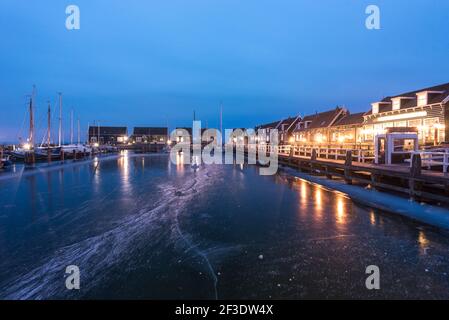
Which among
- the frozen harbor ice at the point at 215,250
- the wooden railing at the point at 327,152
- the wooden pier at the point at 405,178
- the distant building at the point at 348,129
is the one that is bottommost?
the frozen harbor ice at the point at 215,250

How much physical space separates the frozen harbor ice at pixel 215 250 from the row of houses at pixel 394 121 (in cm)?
1433

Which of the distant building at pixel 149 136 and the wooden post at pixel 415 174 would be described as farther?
the distant building at pixel 149 136

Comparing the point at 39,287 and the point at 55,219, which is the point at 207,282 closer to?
the point at 39,287

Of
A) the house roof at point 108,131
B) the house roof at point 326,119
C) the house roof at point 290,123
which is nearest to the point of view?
the house roof at point 326,119

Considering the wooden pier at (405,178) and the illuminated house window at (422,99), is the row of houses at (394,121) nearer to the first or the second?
the illuminated house window at (422,99)

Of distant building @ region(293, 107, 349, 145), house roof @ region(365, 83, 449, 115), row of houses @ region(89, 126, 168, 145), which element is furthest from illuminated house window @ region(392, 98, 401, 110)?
row of houses @ region(89, 126, 168, 145)

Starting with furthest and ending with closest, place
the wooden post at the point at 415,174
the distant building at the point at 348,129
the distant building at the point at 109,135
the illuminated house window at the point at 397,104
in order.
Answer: the distant building at the point at 109,135
the distant building at the point at 348,129
the illuminated house window at the point at 397,104
the wooden post at the point at 415,174

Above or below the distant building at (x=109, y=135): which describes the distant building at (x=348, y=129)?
below

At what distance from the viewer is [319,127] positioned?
5544cm

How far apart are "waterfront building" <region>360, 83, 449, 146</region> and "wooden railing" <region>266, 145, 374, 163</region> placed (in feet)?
19.0

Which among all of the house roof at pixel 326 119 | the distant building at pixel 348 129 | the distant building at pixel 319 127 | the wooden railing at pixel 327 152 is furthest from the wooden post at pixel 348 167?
the house roof at pixel 326 119

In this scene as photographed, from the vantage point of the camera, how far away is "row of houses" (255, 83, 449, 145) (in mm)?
28852

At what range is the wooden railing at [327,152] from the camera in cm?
1914

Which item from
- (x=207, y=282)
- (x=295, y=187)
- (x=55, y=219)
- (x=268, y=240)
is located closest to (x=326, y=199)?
(x=295, y=187)
